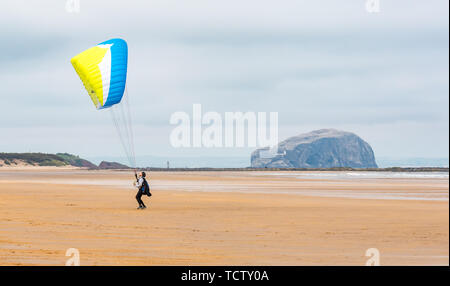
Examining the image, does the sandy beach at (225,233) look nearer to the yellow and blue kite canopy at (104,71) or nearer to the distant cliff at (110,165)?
the yellow and blue kite canopy at (104,71)

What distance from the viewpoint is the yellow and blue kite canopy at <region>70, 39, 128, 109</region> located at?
29.3 m

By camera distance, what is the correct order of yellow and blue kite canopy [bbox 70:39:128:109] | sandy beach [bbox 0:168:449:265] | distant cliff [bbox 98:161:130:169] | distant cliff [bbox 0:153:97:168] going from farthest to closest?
1. distant cliff [bbox 98:161:130:169]
2. distant cliff [bbox 0:153:97:168]
3. yellow and blue kite canopy [bbox 70:39:128:109]
4. sandy beach [bbox 0:168:449:265]

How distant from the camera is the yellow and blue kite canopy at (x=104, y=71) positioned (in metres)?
29.3

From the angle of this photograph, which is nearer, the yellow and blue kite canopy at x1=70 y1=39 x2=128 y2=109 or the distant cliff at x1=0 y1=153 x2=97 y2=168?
the yellow and blue kite canopy at x1=70 y1=39 x2=128 y2=109

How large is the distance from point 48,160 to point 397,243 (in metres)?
177

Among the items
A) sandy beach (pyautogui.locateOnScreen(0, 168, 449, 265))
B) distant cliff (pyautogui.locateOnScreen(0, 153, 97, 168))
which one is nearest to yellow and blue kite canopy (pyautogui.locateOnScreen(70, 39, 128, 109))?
sandy beach (pyautogui.locateOnScreen(0, 168, 449, 265))

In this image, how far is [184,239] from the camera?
16672 millimetres

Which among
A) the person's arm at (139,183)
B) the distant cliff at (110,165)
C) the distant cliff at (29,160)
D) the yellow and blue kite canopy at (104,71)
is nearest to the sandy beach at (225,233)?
→ the person's arm at (139,183)

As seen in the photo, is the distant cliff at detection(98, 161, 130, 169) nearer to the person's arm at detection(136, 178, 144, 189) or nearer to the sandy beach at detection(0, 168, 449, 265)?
the sandy beach at detection(0, 168, 449, 265)

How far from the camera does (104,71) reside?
2927 centimetres

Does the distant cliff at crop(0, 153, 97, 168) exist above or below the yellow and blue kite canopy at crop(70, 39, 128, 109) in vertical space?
below

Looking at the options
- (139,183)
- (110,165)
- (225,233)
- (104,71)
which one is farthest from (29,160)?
(225,233)

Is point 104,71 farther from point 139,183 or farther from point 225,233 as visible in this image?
point 225,233
